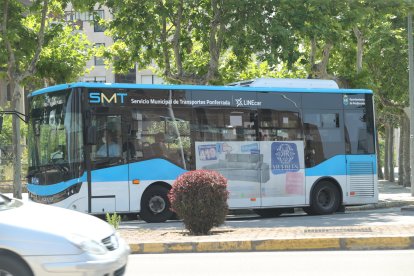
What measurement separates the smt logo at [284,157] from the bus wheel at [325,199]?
0.99 m

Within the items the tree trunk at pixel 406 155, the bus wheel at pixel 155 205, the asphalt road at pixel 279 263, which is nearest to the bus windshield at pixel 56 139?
the bus wheel at pixel 155 205

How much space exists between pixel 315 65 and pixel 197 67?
448 cm

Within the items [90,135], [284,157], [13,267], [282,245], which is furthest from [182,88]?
[13,267]

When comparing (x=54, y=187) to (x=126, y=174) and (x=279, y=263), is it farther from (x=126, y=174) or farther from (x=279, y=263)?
(x=279, y=263)

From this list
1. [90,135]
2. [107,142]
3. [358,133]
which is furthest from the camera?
[358,133]

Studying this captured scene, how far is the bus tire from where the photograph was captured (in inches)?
242

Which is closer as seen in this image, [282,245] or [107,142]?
[282,245]

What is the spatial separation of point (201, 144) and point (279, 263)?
7.57 m

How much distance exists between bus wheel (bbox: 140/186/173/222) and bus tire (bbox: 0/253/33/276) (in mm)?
9935

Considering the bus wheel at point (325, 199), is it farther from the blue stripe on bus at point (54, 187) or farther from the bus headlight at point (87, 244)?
the bus headlight at point (87, 244)

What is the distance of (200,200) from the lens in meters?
12.0

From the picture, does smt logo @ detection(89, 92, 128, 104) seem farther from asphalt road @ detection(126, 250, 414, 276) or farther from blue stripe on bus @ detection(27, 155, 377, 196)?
Result: asphalt road @ detection(126, 250, 414, 276)

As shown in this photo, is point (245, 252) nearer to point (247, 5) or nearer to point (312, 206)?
point (312, 206)

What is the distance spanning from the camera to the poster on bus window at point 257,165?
1691cm
